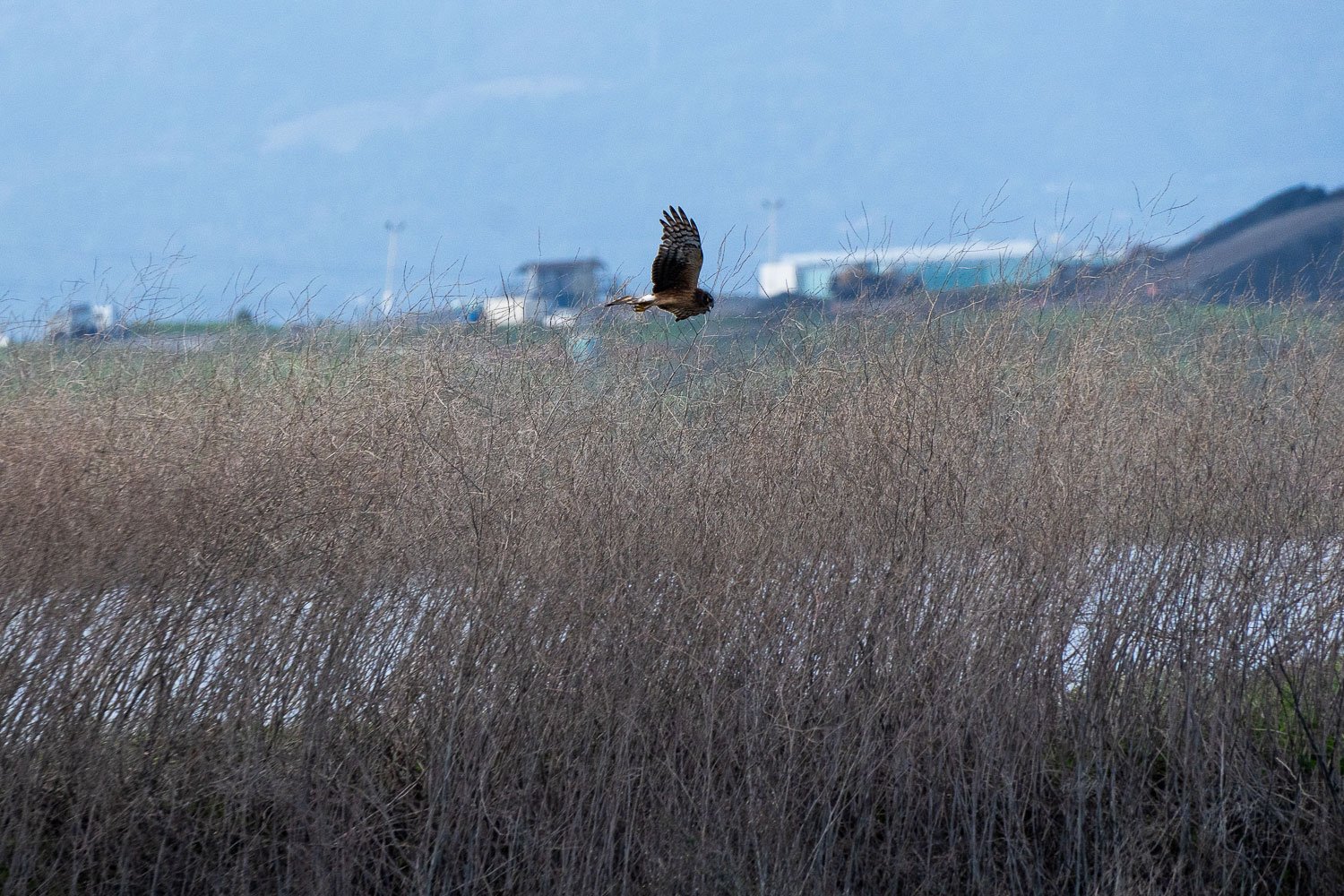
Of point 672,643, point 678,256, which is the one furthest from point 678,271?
point 672,643

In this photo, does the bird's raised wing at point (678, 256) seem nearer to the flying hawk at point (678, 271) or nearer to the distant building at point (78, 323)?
the flying hawk at point (678, 271)

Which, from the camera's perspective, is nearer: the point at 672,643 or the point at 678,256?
the point at 672,643

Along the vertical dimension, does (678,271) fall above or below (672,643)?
above

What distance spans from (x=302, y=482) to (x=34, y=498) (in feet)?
2.06

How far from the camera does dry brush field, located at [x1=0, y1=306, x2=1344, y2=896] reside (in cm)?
243

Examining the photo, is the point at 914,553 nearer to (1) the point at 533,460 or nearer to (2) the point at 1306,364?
(1) the point at 533,460

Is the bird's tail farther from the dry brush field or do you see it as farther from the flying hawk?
the dry brush field

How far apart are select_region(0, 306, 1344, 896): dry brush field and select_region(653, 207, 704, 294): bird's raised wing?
376 millimetres

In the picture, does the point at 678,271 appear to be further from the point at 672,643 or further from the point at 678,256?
the point at 672,643

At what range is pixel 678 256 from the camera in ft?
10.1

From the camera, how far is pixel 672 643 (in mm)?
2600

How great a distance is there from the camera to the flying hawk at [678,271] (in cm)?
308

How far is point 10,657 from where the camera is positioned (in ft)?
8.25

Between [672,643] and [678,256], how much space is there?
3.52 ft
